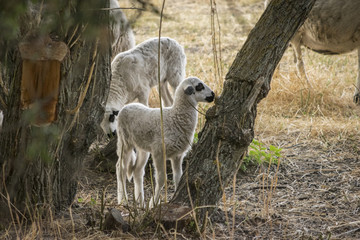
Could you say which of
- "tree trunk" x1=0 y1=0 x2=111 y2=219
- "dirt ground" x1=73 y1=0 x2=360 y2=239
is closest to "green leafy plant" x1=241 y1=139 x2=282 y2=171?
"dirt ground" x1=73 y1=0 x2=360 y2=239

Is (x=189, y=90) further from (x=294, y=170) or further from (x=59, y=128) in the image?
(x=294, y=170)

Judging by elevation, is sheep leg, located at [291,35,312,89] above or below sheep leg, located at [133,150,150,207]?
above

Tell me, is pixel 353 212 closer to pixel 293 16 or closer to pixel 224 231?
pixel 224 231

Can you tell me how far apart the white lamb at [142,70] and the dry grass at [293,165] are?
473 mm

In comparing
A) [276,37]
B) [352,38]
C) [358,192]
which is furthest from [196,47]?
[276,37]

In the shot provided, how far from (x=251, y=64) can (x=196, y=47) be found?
7.87 metres

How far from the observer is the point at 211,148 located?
387 centimetres

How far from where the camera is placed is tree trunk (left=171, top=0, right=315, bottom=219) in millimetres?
3812

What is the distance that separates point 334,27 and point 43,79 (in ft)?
21.8

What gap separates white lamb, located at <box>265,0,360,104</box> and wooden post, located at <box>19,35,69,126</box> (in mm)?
6280

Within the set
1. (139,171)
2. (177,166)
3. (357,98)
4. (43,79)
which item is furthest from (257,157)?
(43,79)

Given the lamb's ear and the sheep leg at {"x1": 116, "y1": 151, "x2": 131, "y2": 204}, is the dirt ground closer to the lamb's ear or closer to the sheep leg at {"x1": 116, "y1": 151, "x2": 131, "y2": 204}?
the sheep leg at {"x1": 116, "y1": 151, "x2": 131, "y2": 204}

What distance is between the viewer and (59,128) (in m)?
3.63

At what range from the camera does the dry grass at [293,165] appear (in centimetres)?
385
